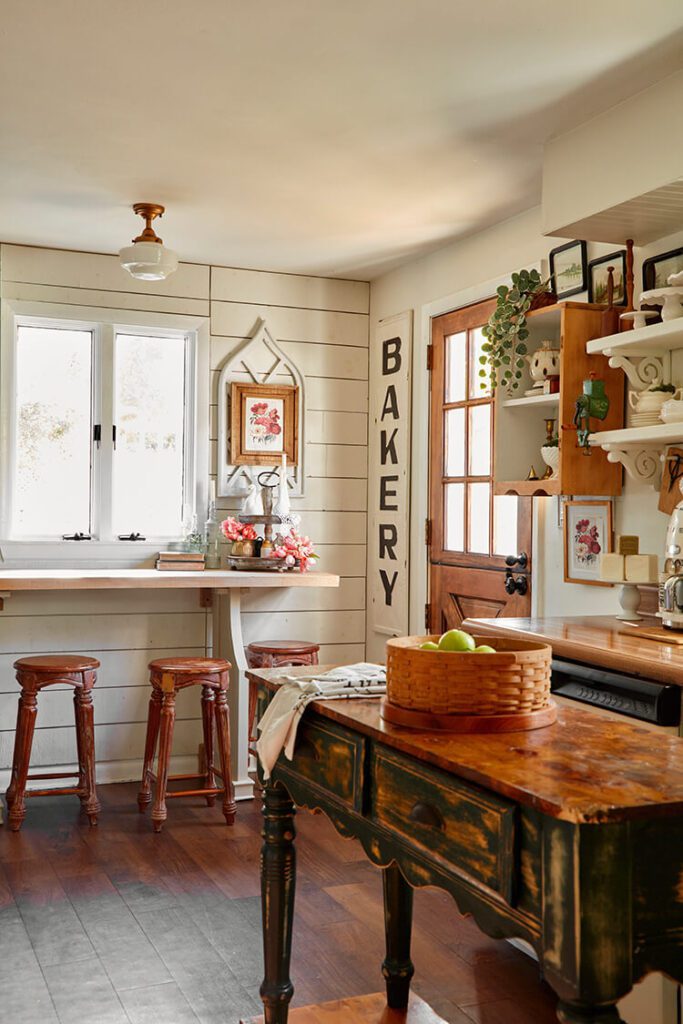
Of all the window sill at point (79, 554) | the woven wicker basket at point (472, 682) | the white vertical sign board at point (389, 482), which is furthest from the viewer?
the white vertical sign board at point (389, 482)

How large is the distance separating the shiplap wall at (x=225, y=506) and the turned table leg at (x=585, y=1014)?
403cm

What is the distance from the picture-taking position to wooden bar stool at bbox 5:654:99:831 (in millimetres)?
4336

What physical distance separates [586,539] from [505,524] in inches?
23.5

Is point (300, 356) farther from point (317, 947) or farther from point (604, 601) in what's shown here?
point (317, 947)

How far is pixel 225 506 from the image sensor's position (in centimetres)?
532

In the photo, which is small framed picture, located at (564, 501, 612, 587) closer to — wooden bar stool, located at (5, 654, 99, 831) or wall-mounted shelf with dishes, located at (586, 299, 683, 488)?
wall-mounted shelf with dishes, located at (586, 299, 683, 488)

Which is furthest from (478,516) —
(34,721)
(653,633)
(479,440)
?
(34,721)

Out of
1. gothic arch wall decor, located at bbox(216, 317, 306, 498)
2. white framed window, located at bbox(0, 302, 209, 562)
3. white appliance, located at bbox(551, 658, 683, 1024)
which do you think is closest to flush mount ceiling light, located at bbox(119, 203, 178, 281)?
white framed window, located at bbox(0, 302, 209, 562)

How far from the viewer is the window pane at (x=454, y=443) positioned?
468 centimetres

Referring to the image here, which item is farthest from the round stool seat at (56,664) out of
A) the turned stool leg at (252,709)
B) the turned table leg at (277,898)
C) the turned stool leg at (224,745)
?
the turned table leg at (277,898)

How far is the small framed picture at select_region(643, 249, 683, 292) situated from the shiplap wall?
7.95 ft

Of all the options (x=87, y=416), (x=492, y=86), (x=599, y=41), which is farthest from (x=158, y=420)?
(x=599, y=41)

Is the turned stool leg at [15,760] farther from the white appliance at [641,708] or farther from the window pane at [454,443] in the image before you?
the white appliance at [641,708]

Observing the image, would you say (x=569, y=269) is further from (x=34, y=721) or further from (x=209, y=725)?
(x=34, y=721)
